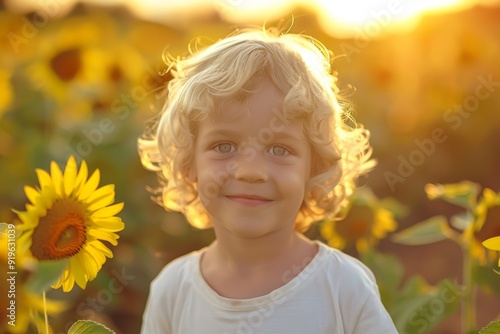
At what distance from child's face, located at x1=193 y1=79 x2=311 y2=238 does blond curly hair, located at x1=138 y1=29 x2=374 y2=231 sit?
0.03 meters

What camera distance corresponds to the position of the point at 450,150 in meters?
4.04

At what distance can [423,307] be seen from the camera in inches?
73.8

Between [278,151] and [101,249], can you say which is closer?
[101,249]

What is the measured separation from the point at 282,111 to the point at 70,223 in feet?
1.25

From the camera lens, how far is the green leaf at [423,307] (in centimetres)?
181

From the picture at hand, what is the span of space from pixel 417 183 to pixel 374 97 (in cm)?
66

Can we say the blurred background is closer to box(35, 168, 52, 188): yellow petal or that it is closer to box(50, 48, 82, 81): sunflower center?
box(50, 48, 82, 81): sunflower center

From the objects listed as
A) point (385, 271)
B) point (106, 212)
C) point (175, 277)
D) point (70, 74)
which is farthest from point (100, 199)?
point (70, 74)

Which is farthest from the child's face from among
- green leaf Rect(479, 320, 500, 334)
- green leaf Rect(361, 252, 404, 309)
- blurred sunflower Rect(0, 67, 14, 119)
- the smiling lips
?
blurred sunflower Rect(0, 67, 14, 119)

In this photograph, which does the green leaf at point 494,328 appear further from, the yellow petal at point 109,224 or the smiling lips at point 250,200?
the yellow petal at point 109,224

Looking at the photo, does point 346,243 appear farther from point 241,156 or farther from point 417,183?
point 417,183

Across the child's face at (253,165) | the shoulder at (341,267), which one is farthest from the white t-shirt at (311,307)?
the child's face at (253,165)

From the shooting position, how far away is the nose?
1362mm

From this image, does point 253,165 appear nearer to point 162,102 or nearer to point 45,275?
point 45,275
